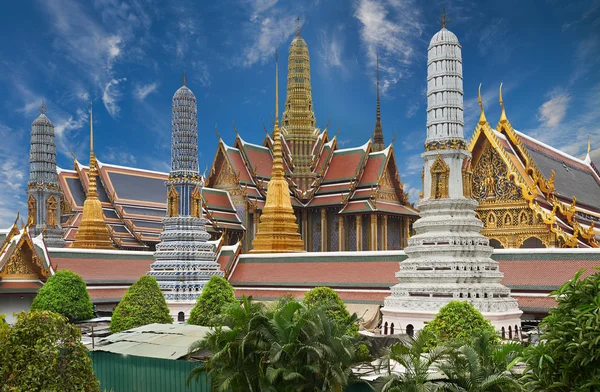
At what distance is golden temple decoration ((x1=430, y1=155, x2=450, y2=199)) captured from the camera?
16.9 m

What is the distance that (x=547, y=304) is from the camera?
17500 mm

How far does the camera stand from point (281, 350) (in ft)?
31.5

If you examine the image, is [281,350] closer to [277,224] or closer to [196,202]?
[196,202]

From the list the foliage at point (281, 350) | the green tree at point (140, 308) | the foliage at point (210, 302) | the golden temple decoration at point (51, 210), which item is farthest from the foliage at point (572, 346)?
the golden temple decoration at point (51, 210)

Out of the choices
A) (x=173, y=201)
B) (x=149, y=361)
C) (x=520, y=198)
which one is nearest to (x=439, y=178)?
(x=520, y=198)

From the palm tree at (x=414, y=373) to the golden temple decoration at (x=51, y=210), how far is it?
2335cm

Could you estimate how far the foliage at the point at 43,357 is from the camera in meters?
8.74

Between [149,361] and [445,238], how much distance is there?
7.16 meters

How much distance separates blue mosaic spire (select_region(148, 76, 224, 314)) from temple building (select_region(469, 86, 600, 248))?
29.0ft

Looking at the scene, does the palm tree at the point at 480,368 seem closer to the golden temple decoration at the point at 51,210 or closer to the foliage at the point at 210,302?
the foliage at the point at 210,302

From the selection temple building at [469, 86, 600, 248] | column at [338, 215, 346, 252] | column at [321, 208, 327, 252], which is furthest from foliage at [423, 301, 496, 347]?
column at [321, 208, 327, 252]

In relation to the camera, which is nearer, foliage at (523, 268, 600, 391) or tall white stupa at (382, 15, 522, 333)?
foliage at (523, 268, 600, 391)

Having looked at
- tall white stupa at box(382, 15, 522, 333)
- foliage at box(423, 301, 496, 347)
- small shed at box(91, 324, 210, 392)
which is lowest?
small shed at box(91, 324, 210, 392)

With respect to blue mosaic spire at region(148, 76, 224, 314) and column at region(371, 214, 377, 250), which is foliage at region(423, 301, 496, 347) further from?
column at region(371, 214, 377, 250)
